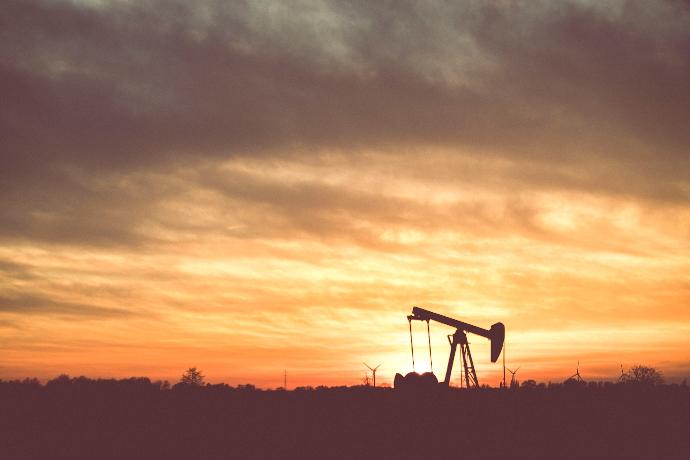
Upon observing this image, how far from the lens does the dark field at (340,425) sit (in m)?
21.1

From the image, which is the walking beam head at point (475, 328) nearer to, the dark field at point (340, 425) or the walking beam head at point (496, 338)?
the walking beam head at point (496, 338)

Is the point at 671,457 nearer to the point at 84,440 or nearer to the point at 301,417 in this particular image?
the point at 301,417

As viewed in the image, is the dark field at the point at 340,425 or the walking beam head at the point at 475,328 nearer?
the dark field at the point at 340,425

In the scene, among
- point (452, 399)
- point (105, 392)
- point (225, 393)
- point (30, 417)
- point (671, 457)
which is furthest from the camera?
point (225, 393)

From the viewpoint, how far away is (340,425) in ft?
80.8

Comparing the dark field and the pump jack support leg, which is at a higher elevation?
the pump jack support leg

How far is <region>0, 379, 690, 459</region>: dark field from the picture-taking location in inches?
829

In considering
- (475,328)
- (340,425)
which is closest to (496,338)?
(475,328)

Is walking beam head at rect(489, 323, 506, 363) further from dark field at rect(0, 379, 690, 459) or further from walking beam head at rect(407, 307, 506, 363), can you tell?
dark field at rect(0, 379, 690, 459)

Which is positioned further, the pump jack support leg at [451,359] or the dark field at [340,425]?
the pump jack support leg at [451,359]

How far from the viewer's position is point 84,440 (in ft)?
71.6

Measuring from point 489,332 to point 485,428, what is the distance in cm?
852

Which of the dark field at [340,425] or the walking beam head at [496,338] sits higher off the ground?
the walking beam head at [496,338]

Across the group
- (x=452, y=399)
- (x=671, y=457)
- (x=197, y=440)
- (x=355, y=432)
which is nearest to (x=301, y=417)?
(x=355, y=432)
